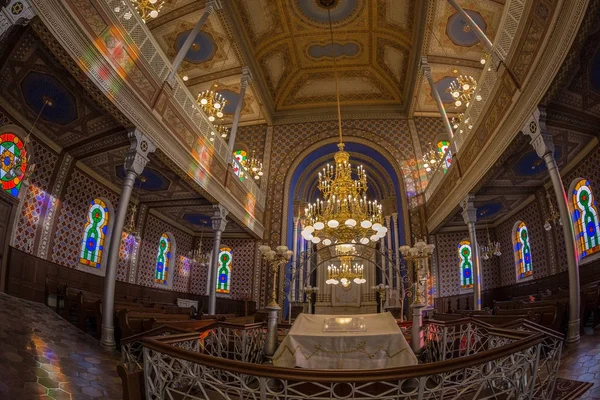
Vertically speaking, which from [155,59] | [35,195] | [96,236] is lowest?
[96,236]

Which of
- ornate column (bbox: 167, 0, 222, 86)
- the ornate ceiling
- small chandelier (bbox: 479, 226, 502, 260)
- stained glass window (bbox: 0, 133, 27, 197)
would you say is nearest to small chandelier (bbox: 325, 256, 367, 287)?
small chandelier (bbox: 479, 226, 502, 260)

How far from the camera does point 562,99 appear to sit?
7.53 m

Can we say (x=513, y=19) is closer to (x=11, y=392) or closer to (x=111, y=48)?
(x=111, y=48)

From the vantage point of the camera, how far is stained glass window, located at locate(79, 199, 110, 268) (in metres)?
12.0

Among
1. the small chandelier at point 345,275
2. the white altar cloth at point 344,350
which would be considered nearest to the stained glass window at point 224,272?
the small chandelier at point 345,275

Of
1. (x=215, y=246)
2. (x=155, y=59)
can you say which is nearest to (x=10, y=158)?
(x=155, y=59)

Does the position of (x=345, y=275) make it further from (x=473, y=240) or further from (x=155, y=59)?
(x=155, y=59)

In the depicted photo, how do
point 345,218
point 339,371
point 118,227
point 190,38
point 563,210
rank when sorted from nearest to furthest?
point 339,371, point 563,210, point 118,227, point 345,218, point 190,38

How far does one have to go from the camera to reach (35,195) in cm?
999

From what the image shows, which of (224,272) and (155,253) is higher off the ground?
(155,253)

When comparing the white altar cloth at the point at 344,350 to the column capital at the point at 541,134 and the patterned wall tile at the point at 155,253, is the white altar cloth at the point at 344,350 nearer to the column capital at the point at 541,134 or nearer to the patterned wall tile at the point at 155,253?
the column capital at the point at 541,134

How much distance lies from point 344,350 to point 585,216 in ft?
31.7

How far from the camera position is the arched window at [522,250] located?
14.1 meters

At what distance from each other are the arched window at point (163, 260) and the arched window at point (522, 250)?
15172 mm
